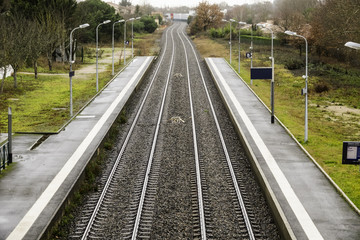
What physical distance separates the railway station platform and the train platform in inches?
285

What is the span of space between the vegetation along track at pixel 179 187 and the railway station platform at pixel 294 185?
635 millimetres

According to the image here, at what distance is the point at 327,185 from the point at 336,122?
45.6 ft

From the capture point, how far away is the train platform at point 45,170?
47.2 ft

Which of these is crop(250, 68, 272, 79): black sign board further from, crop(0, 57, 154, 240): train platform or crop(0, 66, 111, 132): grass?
crop(0, 66, 111, 132): grass

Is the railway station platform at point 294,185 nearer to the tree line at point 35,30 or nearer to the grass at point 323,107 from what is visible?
the grass at point 323,107

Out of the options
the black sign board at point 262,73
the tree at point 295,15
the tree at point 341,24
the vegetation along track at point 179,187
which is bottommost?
the vegetation along track at point 179,187

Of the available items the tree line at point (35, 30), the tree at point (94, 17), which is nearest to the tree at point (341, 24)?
the tree line at point (35, 30)

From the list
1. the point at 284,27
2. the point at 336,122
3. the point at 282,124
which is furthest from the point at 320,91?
the point at 284,27

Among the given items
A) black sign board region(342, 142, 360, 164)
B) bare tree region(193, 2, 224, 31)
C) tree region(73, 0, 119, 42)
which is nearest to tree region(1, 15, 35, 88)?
tree region(73, 0, 119, 42)

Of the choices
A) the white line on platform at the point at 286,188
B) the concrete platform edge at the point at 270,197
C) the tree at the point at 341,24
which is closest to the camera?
the concrete platform edge at the point at 270,197

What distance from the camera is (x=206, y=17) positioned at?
104500 millimetres

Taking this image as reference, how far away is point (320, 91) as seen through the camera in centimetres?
4116

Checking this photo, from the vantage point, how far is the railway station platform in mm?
14000

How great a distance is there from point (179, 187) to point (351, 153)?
21.1 ft
